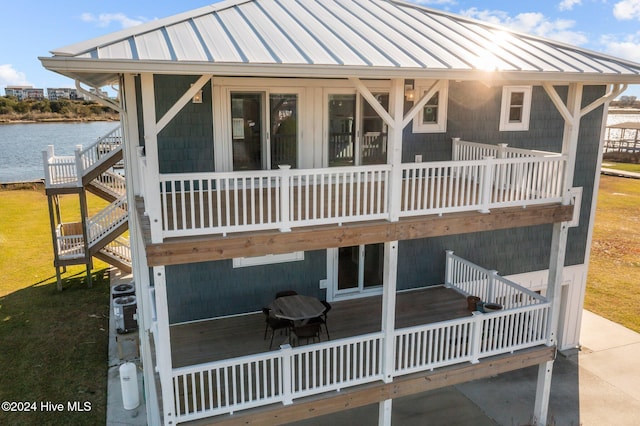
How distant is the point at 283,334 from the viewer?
10320 millimetres

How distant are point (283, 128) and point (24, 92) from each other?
9459 cm

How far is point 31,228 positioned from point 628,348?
29339mm

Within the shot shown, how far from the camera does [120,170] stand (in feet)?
71.9

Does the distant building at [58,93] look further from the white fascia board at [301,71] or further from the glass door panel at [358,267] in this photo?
the white fascia board at [301,71]

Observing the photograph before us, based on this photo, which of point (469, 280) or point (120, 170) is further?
point (120, 170)

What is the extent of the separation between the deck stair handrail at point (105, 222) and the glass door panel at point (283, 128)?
981cm

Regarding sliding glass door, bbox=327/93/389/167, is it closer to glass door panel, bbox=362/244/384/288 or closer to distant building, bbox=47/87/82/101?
A: glass door panel, bbox=362/244/384/288

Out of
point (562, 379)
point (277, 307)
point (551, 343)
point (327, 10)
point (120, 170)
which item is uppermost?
point (327, 10)

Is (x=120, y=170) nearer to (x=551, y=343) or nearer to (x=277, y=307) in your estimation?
(x=277, y=307)

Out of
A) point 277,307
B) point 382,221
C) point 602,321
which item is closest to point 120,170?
point 277,307

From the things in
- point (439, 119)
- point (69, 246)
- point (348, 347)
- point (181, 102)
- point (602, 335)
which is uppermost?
point (181, 102)

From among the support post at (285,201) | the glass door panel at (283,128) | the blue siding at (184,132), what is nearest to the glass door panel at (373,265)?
the glass door panel at (283,128)

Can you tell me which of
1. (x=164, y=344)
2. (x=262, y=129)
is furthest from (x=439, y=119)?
(x=164, y=344)

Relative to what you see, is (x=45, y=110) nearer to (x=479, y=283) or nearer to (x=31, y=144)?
(x=31, y=144)
